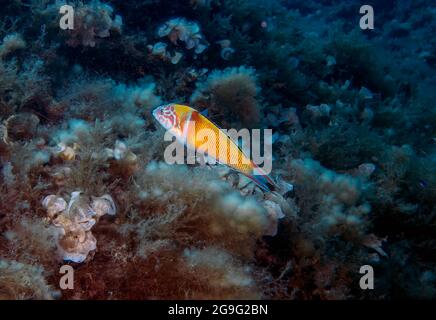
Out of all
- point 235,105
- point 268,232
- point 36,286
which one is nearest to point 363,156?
point 235,105

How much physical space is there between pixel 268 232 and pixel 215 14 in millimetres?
5213

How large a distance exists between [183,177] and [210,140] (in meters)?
0.76

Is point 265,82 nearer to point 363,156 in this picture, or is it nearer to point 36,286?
point 363,156

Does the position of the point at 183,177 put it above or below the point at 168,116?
below

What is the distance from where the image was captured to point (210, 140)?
2215 millimetres

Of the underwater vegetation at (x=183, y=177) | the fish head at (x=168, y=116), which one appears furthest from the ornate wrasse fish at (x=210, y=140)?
the underwater vegetation at (x=183, y=177)

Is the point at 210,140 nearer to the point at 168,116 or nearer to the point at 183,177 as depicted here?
the point at 168,116

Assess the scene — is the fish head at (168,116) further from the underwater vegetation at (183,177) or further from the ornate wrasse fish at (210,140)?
the underwater vegetation at (183,177)

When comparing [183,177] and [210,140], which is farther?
[183,177]

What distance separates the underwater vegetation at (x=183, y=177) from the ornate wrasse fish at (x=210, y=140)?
635 millimetres

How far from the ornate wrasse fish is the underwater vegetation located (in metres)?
0.63

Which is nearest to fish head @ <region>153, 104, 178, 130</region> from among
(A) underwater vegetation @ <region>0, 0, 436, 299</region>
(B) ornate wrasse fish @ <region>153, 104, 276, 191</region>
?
(B) ornate wrasse fish @ <region>153, 104, 276, 191</region>

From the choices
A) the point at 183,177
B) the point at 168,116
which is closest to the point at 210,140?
the point at 168,116

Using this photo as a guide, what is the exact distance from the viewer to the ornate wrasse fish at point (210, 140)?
7.20 feet
